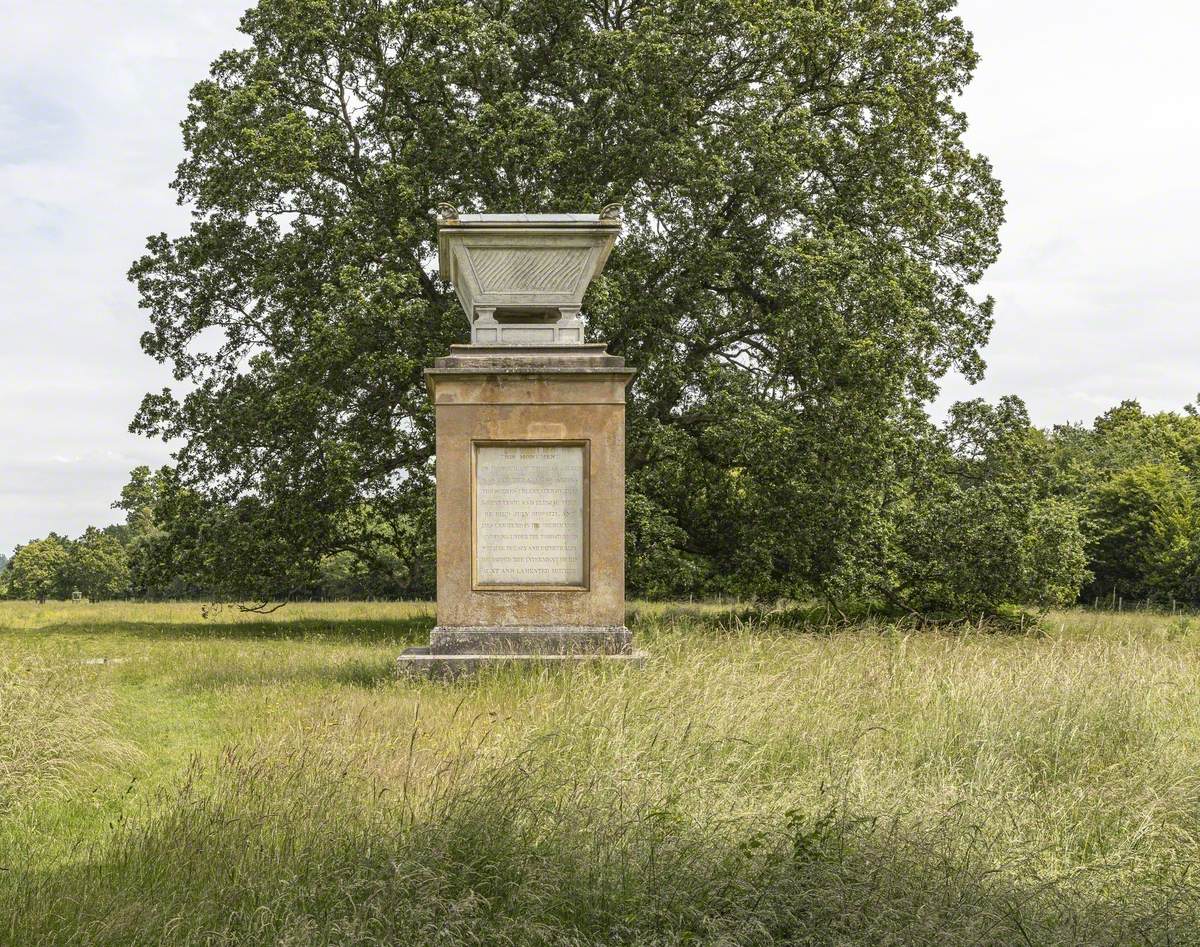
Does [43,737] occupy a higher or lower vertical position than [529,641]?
lower

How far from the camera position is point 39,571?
56.2 m

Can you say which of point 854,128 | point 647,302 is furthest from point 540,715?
point 854,128

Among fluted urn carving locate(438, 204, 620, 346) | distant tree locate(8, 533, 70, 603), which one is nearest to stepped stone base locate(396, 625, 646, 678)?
fluted urn carving locate(438, 204, 620, 346)

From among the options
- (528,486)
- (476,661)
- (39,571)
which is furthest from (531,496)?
(39,571)

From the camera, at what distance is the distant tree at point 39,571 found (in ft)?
183

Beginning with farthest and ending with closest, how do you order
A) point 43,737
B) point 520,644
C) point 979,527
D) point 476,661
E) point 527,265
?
point 979,527 → point 527,265 → point 520,644 → point 476,661 → point 43,737

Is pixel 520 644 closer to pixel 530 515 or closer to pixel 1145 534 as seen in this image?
pixel 530 515

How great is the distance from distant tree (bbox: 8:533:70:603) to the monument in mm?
A: 49064

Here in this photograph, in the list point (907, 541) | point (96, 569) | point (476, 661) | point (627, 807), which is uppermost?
point (907, 541)

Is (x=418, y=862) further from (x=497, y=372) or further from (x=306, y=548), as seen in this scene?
(x=306, y=548)

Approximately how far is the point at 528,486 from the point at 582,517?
0.61 m

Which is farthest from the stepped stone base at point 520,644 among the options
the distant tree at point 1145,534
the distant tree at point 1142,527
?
the distant tree at point 1145,534

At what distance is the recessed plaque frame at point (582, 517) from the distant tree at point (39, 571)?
4909 cm

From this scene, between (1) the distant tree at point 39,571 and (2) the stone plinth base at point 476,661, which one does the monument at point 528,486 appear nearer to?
(2) the stone plinth base at point 476,661
